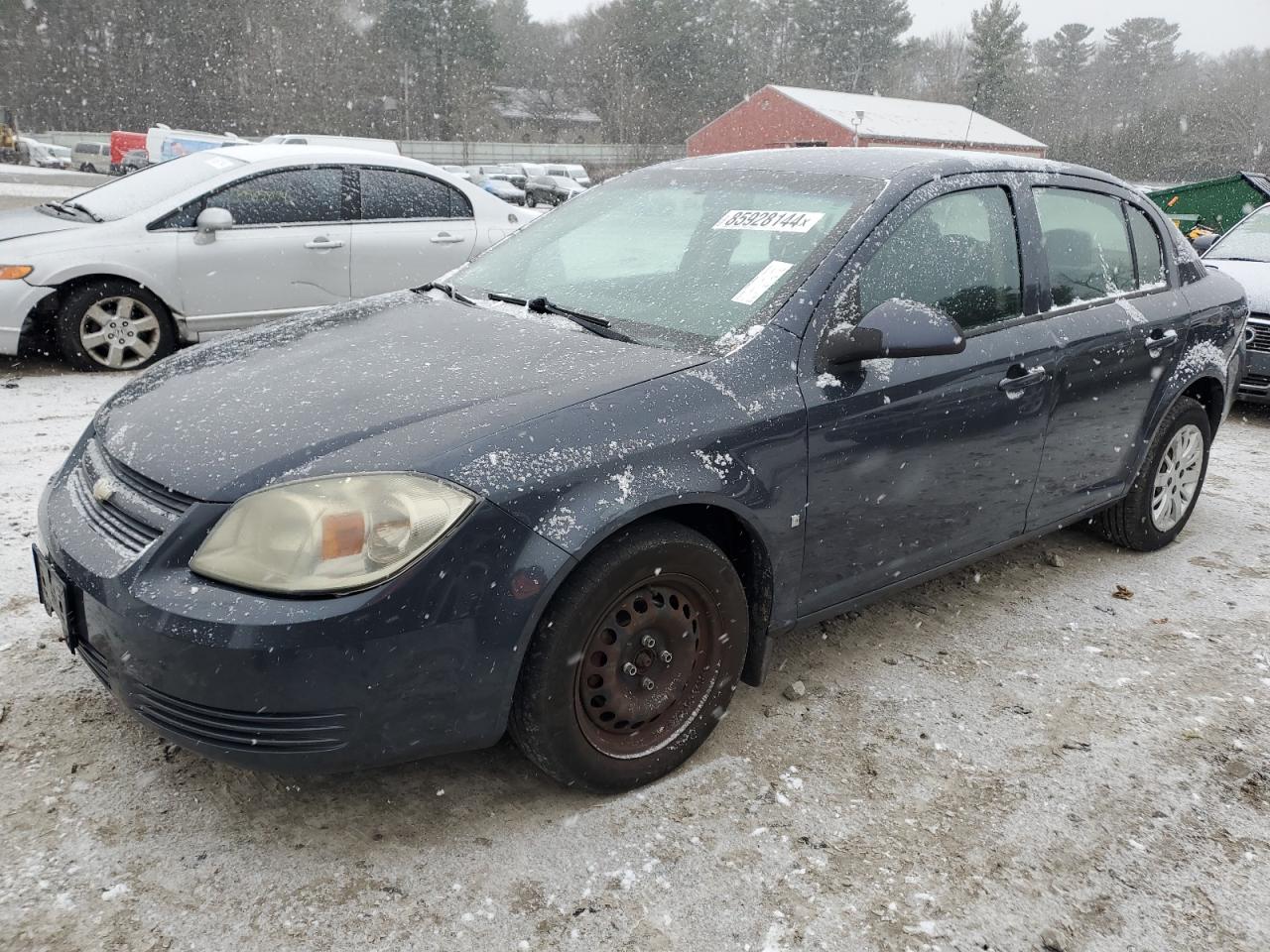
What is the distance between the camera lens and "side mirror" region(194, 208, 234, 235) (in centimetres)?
650

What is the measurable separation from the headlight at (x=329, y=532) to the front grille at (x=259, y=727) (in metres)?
0.27

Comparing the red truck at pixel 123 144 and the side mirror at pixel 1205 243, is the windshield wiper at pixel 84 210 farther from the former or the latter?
the red truck at pixel 123 144

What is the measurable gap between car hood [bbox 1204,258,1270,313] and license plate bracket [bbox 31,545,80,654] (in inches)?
282

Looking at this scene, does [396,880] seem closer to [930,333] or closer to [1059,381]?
[930,333]

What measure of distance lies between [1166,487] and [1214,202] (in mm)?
10180

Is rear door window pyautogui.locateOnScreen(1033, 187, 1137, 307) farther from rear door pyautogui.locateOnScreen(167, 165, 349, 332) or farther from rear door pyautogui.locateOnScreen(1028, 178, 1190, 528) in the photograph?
rear door pyautogui.locateOnScreen(167, 165, 349, 332)

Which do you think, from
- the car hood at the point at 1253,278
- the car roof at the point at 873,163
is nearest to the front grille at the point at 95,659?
the car roof at the point at 873,163

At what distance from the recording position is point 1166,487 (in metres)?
4.42

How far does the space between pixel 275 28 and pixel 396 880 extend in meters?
68.3

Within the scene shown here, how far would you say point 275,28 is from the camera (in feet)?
200

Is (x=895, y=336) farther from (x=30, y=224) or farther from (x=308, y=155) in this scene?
(x=30, y=224)

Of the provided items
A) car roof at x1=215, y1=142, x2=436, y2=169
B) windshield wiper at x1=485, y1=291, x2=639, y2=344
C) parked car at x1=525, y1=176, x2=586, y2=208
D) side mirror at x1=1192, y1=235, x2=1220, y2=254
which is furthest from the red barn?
windshield wiper at x1=485, y1=291, x2=639, y2=344

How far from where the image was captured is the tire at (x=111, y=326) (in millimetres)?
6395

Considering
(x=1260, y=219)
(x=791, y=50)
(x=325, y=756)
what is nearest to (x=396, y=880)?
(x=325, y=756)
